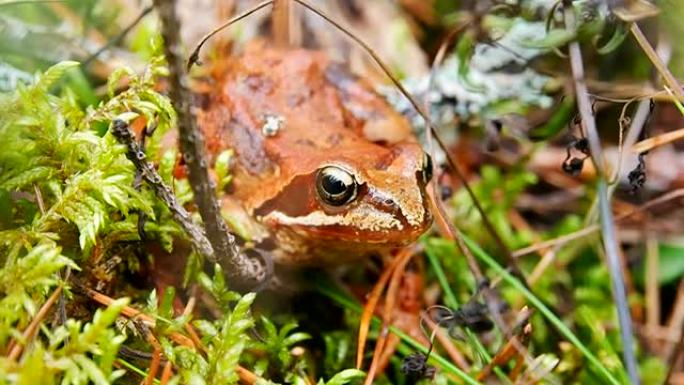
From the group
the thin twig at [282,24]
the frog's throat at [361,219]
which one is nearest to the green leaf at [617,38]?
the frog's throat at [361,219]

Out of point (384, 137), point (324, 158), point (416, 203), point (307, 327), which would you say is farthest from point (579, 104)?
point (307, 327)

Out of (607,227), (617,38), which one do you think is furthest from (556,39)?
(607,227)

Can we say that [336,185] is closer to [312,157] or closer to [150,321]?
[312,157]

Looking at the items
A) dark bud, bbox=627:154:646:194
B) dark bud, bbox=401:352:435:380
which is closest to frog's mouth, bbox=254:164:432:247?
dark bud, bbox=401:352:435:380

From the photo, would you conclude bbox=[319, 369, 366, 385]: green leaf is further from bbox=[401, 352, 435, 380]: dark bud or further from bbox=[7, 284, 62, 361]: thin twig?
bbox=[7, 284, 62, 361]: thin twig

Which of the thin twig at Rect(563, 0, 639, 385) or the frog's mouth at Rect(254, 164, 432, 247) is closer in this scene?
the thin twig at Rect(563, 0, 639, 385)
